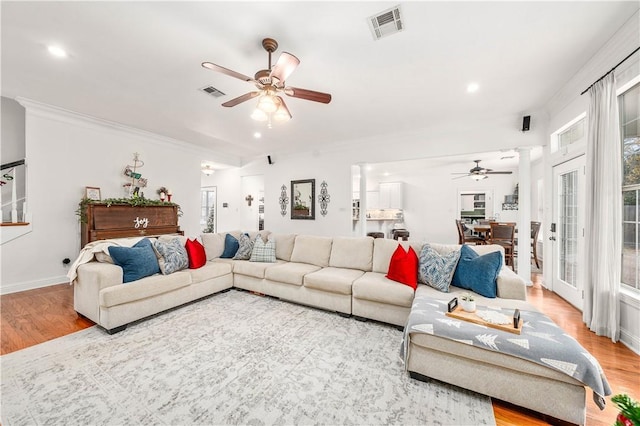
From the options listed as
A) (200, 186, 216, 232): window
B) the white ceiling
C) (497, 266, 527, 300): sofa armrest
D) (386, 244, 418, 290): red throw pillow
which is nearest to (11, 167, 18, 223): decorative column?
the white ceiling

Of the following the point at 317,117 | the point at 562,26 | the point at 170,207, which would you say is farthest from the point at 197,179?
the point at 562,26

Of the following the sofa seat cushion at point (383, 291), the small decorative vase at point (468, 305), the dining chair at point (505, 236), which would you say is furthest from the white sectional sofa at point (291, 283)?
the dining chair at point (505, 236)

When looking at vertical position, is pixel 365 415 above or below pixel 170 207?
below

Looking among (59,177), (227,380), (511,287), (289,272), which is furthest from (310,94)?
(59,177)

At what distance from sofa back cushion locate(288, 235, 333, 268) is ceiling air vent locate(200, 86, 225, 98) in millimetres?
2399

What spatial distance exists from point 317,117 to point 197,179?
144 inches

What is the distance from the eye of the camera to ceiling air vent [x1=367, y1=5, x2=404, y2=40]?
205 centimetres

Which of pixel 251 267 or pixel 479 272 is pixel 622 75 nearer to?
pixel 479 272

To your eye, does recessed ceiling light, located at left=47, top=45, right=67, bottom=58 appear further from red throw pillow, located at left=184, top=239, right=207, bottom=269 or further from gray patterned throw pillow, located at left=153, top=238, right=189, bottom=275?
red throw pillow, located at left=184, top=239, right=207, bottom=269

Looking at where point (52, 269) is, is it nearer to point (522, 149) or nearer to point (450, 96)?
point (450, 96)

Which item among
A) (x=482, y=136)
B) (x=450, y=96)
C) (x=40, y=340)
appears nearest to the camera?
(x=40, y=340)

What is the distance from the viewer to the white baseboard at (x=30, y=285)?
3.70 metres

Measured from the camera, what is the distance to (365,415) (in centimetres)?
155

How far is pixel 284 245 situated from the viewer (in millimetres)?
4141
